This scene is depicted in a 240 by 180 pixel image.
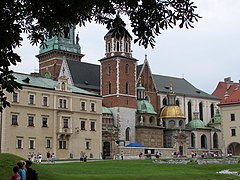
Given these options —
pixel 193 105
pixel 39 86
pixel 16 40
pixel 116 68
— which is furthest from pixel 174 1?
pixel 193 105

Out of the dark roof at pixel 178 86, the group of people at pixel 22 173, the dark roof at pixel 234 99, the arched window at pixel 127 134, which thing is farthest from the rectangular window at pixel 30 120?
the group of people at pixel 22 173

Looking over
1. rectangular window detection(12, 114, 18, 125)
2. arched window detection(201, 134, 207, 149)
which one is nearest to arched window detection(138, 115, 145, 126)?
arched window detection(201, 134, 207, 149)

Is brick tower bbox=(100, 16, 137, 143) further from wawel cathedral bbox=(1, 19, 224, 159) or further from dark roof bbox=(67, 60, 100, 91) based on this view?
dark roof bbox=(67, 60, 100, 91)

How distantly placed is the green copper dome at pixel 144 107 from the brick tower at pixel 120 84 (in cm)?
237

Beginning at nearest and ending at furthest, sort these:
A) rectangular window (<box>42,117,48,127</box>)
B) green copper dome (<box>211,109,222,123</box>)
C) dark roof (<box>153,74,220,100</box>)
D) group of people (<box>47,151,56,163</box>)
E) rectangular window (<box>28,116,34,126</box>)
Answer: group of people (<box>47,151,56,163</box>) < rectangular window (<box>28,116,34,126</box>) < rectangular window (<box>42,117,48,127</box>) < dark roof (<box>153,74,220,100</box>) < green copper dome (<box>211,109,222,123</box>)

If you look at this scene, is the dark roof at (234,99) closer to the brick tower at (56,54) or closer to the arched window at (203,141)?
the arched window at (203,141)

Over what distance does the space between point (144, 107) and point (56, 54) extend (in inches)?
733

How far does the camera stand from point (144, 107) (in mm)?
74000

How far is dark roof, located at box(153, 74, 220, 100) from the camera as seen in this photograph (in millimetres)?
86750

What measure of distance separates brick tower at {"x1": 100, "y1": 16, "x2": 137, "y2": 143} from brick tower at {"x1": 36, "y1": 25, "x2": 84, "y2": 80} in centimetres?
1036

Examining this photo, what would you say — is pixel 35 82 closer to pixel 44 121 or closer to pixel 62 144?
pixel 44 121

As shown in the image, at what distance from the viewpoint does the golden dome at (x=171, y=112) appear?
250 feet

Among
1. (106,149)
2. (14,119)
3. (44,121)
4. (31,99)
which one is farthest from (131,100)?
(14,119)

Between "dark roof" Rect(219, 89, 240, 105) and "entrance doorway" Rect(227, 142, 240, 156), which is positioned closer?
"dark roof" Rect(219, 89, 240, 105)
